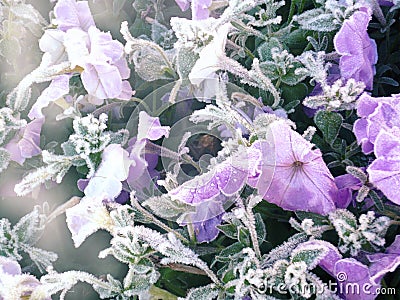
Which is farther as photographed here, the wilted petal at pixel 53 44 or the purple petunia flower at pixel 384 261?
the wilted petal at pixel 53 44

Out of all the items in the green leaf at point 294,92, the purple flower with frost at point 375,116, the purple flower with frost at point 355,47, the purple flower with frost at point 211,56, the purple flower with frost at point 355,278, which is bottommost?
the purple flower with frost at point 355,278

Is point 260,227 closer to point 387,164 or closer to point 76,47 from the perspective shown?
point 387,164

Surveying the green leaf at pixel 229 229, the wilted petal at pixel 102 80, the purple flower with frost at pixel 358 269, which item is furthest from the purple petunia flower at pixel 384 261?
the wilted petal at pixel 102 80

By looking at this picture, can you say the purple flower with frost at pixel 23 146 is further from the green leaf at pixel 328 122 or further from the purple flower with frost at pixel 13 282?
the green leaf at pixel 328 122

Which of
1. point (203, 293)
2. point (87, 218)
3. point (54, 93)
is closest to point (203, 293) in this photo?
point (203, 293)

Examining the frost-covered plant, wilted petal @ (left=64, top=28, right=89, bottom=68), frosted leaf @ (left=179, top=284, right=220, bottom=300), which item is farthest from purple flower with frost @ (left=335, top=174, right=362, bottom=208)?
wilted petal @ (left=64, top=28, right=89, bottom=68)

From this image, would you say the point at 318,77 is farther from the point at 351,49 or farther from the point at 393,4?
the point at 393,4

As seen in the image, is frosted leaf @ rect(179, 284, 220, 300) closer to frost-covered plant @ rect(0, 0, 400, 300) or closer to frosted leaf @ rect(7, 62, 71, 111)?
frost-covered plant @ rect(0, 0, 400, 300)
